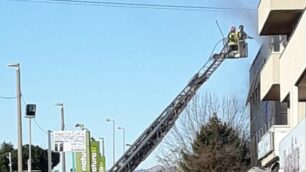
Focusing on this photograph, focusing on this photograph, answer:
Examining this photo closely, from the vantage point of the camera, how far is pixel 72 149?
45219mm

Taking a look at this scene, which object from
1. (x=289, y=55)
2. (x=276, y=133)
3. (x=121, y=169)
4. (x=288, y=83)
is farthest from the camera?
(x=121, y=169)

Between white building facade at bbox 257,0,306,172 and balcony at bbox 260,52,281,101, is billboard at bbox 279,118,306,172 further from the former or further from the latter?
balcony at bbox 260,52,281,101

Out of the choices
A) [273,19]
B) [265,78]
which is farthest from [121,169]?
[273,19]

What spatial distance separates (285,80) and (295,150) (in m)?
8.10

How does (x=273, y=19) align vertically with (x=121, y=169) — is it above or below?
above

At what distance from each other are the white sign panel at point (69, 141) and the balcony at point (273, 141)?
919cm

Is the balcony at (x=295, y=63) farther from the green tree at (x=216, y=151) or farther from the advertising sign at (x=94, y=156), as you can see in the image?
the green tree at (x=216, y=151)

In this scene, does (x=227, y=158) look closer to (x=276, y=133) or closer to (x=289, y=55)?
(x=276, y=133)

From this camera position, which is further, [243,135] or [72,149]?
[243,135]

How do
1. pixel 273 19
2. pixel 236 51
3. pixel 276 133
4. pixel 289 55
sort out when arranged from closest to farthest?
pixel 289 55 < pixel 273 19 < pixel 276 133 < pixel 236 51

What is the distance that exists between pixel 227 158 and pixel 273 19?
37.1 metres

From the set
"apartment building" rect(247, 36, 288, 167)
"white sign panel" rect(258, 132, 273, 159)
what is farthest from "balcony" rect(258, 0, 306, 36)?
"white sign panel" rect(258, 132, 273, 159)

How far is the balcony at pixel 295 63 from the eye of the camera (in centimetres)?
Answer: 2567

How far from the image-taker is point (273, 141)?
37500 mm
